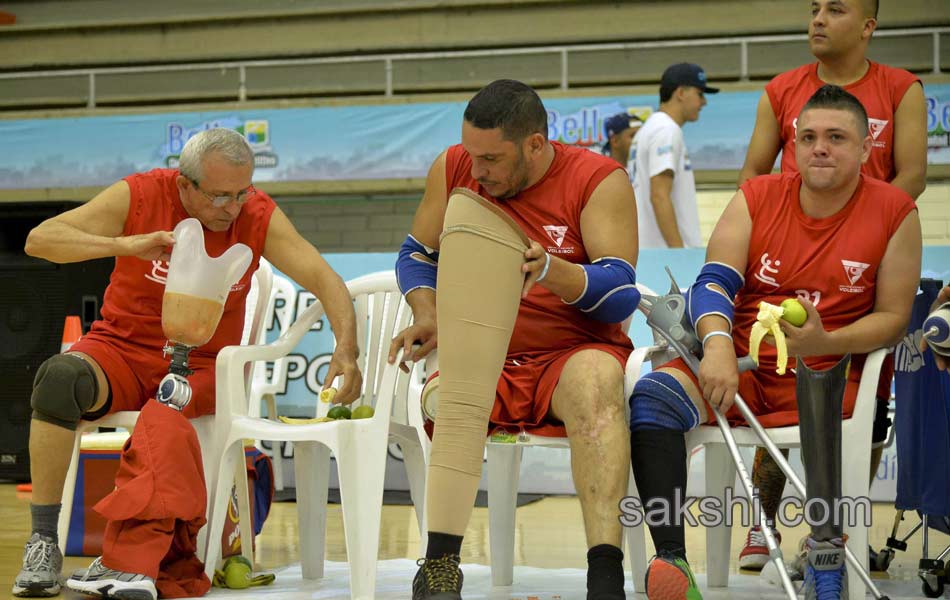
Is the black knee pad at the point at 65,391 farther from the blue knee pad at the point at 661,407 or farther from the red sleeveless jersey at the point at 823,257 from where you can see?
the red sleeveless jersey at the point at 823,257

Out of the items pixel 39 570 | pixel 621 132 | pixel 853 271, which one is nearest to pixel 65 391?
pixel 39 570

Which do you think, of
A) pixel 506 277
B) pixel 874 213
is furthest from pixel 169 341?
pixel 874 213

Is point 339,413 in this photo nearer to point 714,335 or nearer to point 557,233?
point 557,233

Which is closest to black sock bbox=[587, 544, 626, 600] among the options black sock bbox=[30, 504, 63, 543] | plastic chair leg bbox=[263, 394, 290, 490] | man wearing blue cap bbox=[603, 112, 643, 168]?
black sock bbox=[30, 504, 63, 543]

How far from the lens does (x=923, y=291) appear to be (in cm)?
289

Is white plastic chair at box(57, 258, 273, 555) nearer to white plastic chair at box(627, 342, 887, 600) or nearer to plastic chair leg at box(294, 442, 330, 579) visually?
plastic chair leg at box(294, 442, 330, 579)

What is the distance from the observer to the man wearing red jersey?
8.60ft

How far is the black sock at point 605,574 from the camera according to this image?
218cm

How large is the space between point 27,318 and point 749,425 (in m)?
3.80

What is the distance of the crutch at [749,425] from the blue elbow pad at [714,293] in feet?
0.11

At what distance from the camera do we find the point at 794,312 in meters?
2.37

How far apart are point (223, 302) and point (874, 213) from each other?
1.59 metres

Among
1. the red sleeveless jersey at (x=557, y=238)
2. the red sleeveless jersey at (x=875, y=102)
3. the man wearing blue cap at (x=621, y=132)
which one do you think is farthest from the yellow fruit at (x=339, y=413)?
the man wearing blue cap at (x=621, y=132)

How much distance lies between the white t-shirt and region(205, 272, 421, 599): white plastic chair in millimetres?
2275
